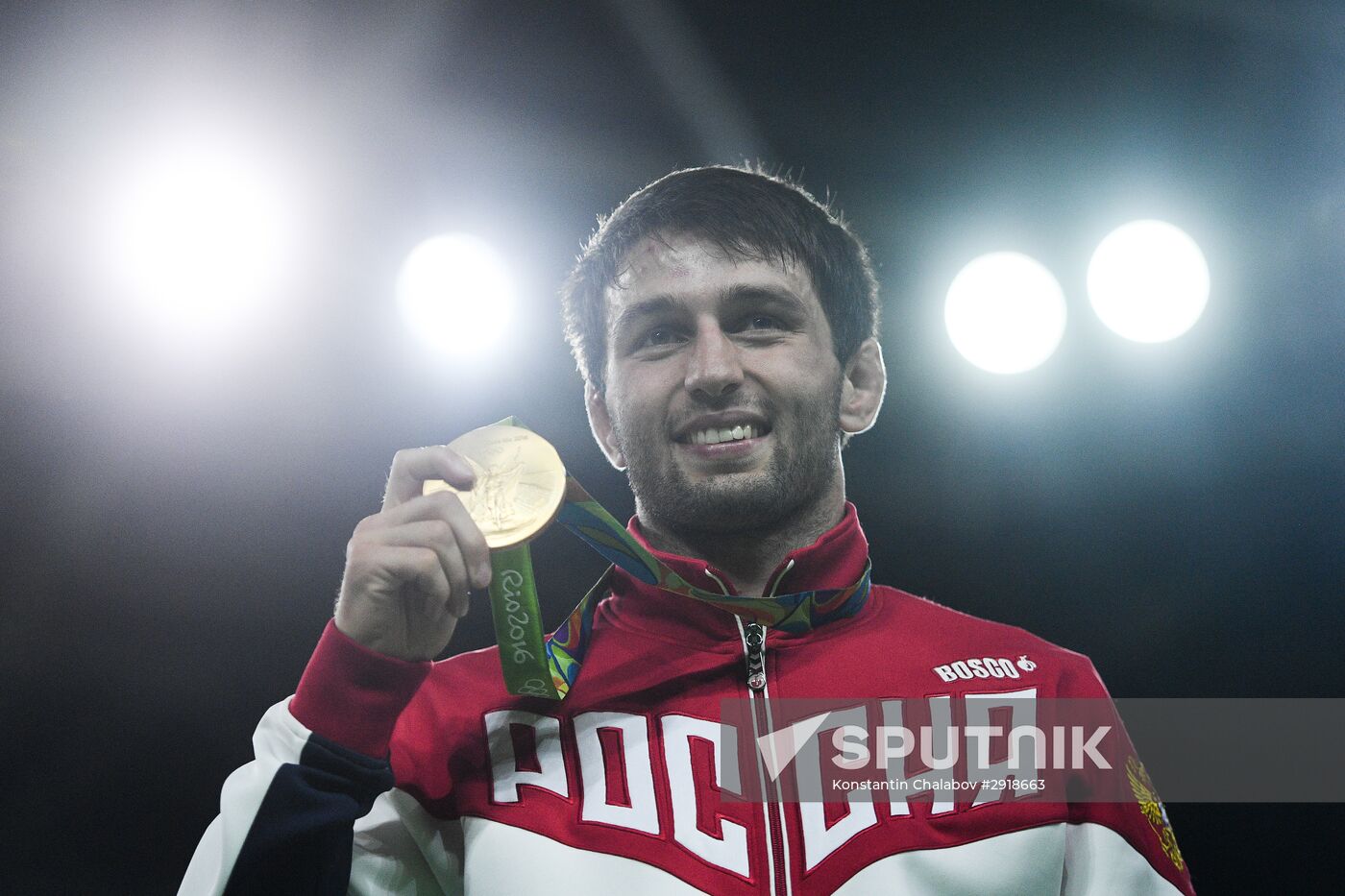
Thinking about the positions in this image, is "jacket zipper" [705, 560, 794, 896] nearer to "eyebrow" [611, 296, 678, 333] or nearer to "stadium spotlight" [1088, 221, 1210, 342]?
"eyebrow" [611, 296, 678, 333]

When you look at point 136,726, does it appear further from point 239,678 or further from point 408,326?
point 408,326

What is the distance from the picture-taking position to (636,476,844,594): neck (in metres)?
2.10

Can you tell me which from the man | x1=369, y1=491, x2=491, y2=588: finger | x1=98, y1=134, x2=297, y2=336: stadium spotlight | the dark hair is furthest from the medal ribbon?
x1=98, y1=134, x2=297, y2=336: stadium spotlight

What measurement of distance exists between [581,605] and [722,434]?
442mm

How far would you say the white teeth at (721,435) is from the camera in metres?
2.04

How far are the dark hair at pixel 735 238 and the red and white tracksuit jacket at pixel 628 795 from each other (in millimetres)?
610

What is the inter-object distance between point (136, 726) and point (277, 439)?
1161 mm

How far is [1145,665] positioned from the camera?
13.0 ft

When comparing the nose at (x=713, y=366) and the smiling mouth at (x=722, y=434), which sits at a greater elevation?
the nose at (x=713, y=366)

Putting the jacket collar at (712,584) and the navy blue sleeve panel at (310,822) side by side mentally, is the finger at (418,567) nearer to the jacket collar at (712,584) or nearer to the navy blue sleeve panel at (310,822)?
the navy blue sleeve panel at (310,822)

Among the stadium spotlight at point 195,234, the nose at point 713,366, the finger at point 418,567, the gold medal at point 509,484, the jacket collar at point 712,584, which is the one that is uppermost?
the stadium spotlight at point 195,234

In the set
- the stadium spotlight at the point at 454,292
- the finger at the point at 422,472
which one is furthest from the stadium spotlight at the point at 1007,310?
the finger at the point at 422,472

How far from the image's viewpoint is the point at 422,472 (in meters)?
1.60

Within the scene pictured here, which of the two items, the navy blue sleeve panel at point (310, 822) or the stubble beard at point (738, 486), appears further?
the stubble beard at point (738, 486)
